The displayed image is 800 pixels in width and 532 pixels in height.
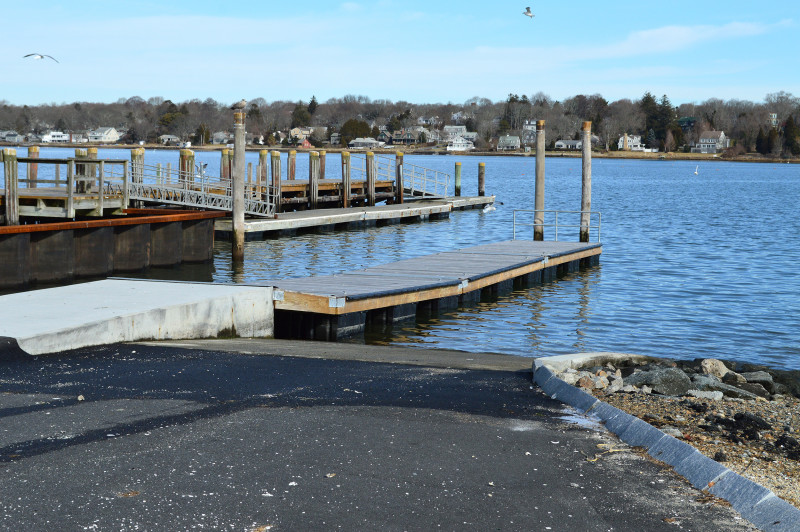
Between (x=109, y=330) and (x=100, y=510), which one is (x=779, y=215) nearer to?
(x=109, y=330)

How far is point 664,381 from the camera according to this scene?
29.3 ft

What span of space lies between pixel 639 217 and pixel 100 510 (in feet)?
160

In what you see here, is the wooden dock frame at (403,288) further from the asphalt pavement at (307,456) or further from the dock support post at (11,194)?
the dock support post at (11,194)

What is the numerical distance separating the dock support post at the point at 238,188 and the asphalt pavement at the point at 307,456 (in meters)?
15.2

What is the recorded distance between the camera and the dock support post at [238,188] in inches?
944

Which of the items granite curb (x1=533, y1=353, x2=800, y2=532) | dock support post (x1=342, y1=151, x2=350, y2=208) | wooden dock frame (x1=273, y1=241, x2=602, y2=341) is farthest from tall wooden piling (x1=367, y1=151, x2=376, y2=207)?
granite curb (x1=533, y1=353, x2=800, y2=532)

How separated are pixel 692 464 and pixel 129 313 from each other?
7098 mm

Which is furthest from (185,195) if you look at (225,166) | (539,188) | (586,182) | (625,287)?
(625,287)

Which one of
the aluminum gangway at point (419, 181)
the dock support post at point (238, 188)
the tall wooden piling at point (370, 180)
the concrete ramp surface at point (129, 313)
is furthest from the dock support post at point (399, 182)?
the concrete ramp surface at point (129, 313)

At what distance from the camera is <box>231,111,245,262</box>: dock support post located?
78.6 ft

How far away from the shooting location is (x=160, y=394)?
7.94m

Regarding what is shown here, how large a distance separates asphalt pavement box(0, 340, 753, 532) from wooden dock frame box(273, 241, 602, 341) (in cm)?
470

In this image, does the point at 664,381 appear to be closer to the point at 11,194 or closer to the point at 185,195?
the point at 11,194

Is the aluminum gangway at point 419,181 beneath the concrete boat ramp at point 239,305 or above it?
above
